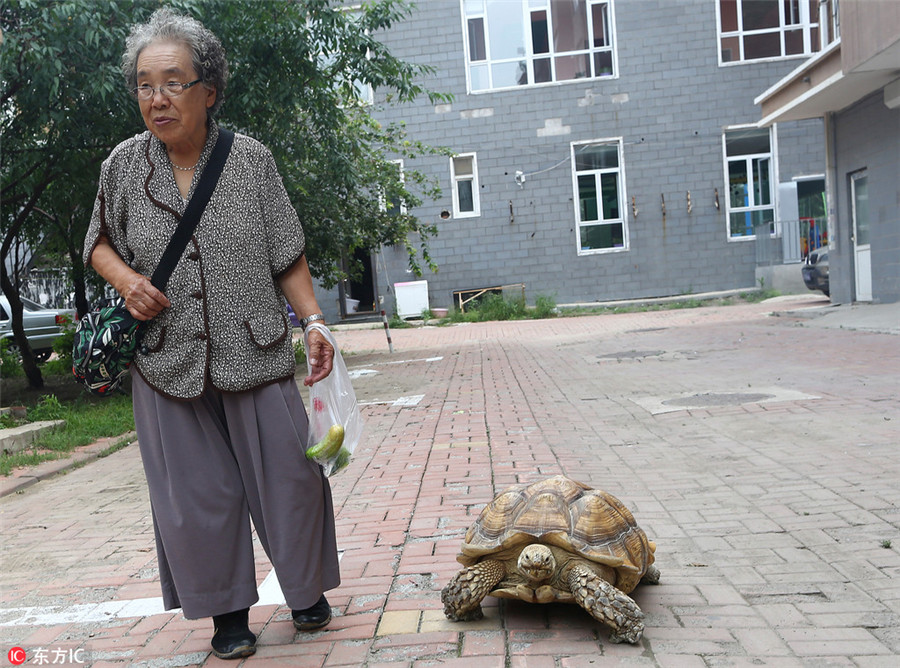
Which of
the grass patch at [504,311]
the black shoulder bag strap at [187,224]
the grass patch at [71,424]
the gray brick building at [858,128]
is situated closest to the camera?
the black shoulder bag strap at [187,224]

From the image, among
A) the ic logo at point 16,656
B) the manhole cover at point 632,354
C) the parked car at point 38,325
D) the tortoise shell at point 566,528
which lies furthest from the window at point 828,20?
the ic logo at point 16,656

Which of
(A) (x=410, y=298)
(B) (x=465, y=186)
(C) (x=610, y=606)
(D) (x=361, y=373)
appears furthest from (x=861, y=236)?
(C) (x=610, y=606)

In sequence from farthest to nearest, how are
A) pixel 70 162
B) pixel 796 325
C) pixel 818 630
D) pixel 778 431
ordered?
pixel 796 325, pixel 70 162, pixel 778 431, pixel 818 630

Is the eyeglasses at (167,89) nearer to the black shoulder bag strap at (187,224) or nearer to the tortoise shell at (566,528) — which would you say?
the black shoulder bag strap at (187,224)

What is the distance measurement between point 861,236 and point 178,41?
56.2ft

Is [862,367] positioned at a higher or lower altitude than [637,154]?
lower

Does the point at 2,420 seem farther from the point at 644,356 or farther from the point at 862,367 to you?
the point at 862,367

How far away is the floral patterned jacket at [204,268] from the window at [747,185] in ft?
77.8

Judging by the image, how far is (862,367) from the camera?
9.28 metres

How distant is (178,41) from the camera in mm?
2896

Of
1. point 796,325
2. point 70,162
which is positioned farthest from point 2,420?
point 796,325

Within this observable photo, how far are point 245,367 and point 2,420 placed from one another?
23.4ft

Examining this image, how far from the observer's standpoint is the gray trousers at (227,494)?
2.85 metres

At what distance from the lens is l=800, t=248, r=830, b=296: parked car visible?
19.8 meters
